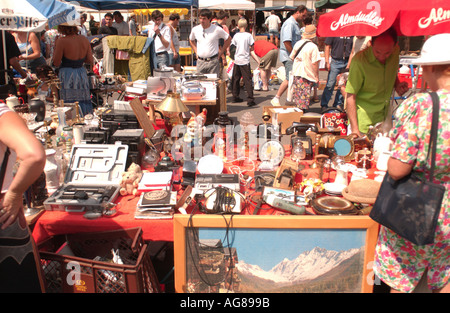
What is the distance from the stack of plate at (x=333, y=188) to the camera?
8.09 feet

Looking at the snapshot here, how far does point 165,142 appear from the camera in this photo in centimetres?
321

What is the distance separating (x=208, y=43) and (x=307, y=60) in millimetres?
2043

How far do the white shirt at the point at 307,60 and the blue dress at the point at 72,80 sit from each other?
351 centimetres

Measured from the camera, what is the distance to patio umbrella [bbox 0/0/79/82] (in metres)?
4.69

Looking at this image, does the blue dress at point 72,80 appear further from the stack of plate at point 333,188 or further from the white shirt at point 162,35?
the stack of plate at point 333,188

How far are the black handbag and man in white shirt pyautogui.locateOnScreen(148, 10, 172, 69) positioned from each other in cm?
766

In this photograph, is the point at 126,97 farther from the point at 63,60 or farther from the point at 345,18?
the point at 345,18

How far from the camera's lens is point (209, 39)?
7.16 metres

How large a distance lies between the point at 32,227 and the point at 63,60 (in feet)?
12.6

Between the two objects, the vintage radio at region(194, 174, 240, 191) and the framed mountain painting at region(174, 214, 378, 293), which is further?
the vintage radio at region(194, 174, 240, 191)

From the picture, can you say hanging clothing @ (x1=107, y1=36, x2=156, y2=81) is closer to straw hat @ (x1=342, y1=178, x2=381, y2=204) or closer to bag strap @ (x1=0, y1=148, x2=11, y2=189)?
straw hat @ (x1=342, y1=178, x2=381, y2=204)

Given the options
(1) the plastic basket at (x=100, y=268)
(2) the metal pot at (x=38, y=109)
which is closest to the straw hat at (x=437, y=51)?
(1) the plastic basket at (x=100, y=268)

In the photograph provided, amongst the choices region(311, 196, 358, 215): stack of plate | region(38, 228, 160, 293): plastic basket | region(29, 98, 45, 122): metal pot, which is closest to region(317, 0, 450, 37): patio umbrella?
region(311, 196, 358, 215): stack of plate

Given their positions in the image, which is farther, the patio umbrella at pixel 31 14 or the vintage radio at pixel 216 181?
the patio umbrella at pixel 31 14
